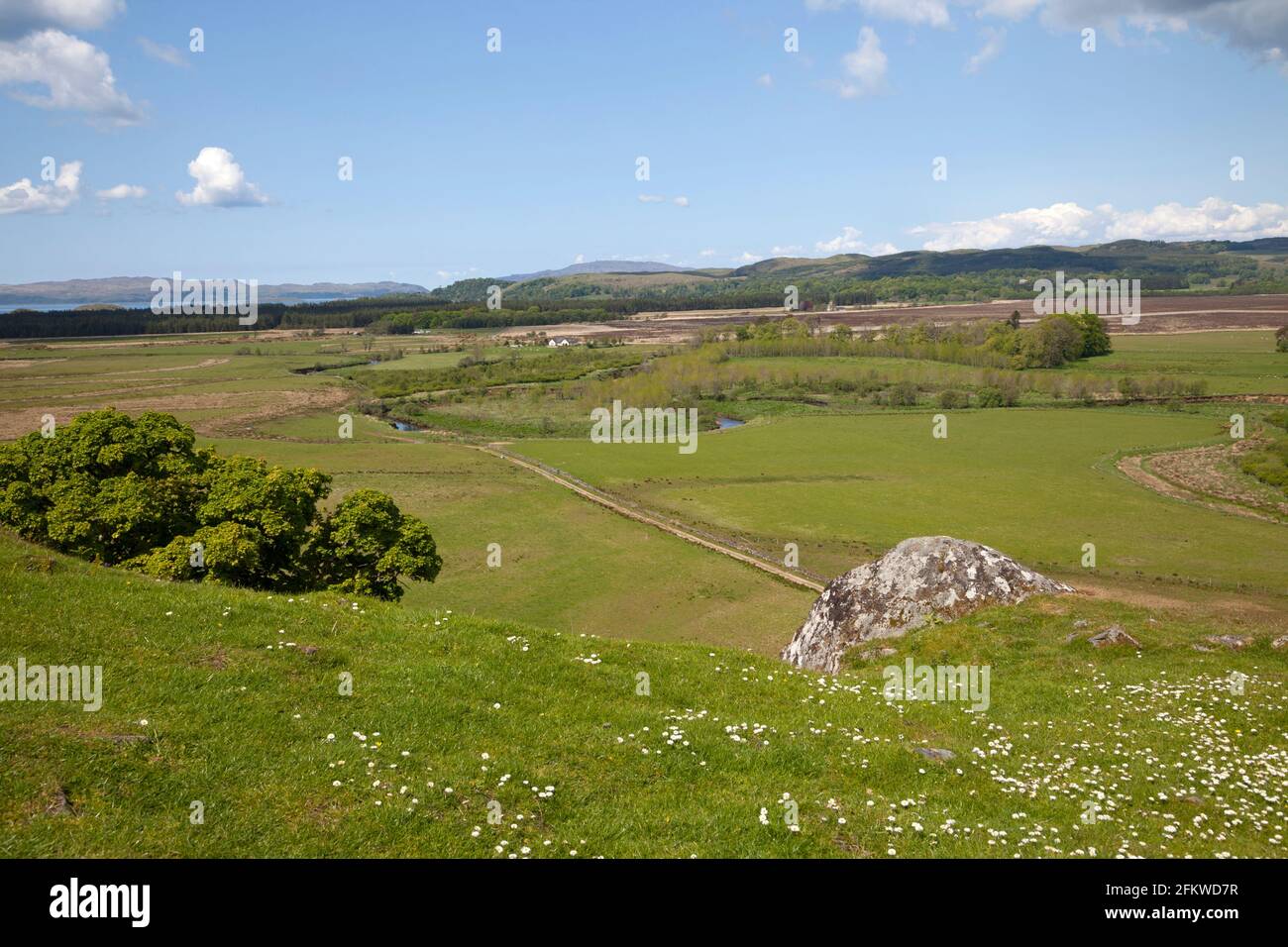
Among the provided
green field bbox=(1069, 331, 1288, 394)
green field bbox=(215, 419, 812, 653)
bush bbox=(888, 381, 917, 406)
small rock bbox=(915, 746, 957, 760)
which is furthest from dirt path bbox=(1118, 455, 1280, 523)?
small rock bbox=(915, 746, 957, 760)

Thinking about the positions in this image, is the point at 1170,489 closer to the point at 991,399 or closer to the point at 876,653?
the point at 991,399

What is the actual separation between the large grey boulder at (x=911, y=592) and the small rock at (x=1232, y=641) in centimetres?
527

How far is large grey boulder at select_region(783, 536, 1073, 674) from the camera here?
28.4 metres

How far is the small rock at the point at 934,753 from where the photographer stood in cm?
1661

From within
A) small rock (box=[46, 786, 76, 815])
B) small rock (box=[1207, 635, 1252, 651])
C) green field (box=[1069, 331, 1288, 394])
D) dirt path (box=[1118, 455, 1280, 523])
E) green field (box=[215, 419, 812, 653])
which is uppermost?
green field (box=[1069, 331, 1288, 394])

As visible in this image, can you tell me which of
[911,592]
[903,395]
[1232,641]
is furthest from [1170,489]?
[911,592]

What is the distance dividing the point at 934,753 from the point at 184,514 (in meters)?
31.3

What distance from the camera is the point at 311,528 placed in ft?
129

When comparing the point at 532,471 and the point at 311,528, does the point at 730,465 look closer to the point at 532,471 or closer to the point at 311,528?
the point at 532,471

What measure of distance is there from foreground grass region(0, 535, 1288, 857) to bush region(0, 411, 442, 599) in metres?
8.67

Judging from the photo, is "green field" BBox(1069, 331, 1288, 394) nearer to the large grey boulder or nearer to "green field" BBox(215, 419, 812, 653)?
"green field" BBox(215, 419, 812, 653)

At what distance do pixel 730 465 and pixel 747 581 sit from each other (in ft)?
151

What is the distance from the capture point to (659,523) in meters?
78.9

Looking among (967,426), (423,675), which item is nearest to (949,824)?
(423,675)
